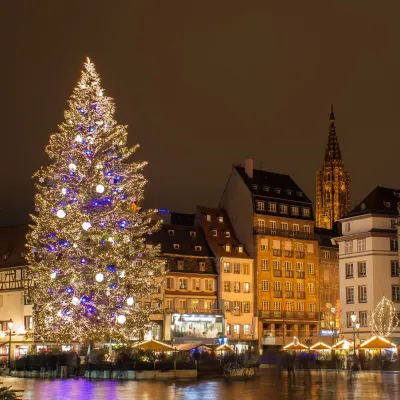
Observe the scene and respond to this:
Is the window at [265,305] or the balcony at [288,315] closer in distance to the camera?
the balcony at [288,315]

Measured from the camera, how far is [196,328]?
297 feet

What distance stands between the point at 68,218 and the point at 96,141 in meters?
4.48

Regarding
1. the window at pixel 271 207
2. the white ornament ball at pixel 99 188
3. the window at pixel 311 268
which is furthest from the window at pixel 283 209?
the white ornament ball at pixel 99 188

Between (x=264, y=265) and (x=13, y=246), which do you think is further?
(x=264, y=265)

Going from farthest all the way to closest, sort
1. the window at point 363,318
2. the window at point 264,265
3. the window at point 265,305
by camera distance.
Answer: the window at point 264,265 → the window at point 265,305 → the window at point 363,318

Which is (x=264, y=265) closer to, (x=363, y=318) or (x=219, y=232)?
(x=219, y=232)

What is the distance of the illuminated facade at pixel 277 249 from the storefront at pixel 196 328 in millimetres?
6210

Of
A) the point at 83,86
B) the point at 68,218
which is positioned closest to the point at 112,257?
the point at 68,218

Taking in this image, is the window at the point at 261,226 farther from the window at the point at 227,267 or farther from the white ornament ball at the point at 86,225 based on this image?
the white ornament ball at the point at 86,225

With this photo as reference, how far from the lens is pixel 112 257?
46.5 metres

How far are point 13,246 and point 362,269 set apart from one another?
1385 inches

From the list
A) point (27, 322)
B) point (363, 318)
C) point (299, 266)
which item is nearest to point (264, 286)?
point (299, 266)

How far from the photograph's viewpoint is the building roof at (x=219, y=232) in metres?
95.5

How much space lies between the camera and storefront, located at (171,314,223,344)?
3494 inches
